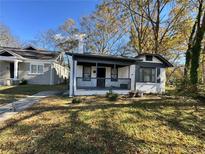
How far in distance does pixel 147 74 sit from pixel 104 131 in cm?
1098

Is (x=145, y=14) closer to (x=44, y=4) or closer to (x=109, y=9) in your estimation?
(x=109, y=9)

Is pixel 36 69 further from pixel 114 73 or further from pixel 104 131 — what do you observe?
pixel 104 131

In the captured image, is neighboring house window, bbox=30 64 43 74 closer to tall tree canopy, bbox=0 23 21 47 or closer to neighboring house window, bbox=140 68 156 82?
neighboring house window, bbox=140 68 156 82

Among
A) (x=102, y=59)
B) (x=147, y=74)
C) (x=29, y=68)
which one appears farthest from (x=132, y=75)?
(x=29, y=68)

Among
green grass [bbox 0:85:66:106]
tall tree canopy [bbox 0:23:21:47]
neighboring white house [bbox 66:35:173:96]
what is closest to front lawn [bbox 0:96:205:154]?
green grass [bbox 0:85:66:106]

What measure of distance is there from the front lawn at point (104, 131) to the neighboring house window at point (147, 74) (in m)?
7.37

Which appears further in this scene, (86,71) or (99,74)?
(99,74)

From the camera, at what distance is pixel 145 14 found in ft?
72.0

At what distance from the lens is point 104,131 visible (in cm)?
545

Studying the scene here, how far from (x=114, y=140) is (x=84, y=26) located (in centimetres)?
3135

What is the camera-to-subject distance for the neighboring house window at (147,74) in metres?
15.2

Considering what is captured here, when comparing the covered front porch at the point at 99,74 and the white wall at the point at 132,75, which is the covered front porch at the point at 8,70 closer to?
the covered front porch at the point at 99,74

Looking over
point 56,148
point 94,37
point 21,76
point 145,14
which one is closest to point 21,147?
point 56,148

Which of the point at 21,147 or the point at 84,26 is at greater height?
the point at 84,26
